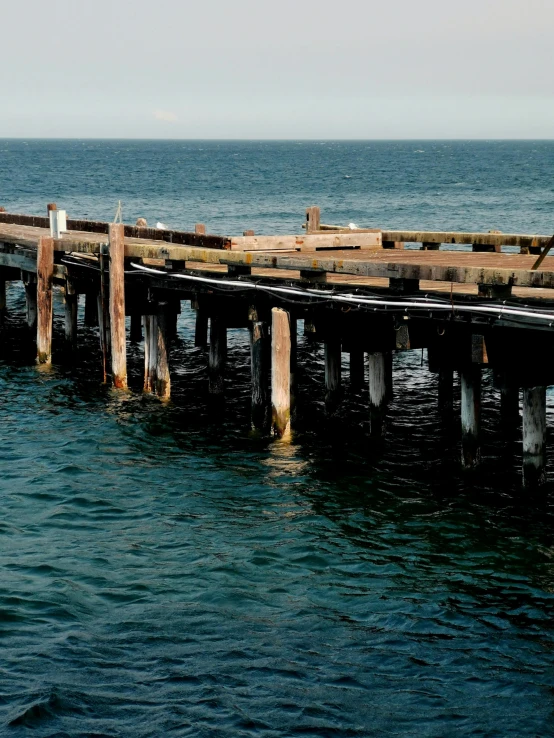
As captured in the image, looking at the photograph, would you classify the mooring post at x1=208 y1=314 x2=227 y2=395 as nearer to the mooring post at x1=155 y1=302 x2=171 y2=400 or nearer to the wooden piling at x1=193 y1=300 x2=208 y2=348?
the mooring post at x1=155 y1=302 x2=171 y2=400

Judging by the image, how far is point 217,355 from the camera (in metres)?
19.1

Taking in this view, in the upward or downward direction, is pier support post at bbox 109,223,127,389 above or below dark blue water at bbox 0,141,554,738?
above

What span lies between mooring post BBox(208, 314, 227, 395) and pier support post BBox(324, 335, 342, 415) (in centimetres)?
217

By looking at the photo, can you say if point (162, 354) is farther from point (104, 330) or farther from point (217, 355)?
point (104, 330)

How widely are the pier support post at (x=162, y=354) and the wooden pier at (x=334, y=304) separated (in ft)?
0.08

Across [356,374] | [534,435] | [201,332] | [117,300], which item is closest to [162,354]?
[117,300]

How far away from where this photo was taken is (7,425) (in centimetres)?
1805

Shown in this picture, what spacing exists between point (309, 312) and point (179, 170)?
110m

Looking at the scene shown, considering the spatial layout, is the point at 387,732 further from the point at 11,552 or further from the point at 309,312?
the point at 309,312

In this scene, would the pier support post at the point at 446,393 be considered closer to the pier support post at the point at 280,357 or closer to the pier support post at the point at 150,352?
the pier support post at the point at 280,357

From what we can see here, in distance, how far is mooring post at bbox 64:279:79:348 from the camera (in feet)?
69.3

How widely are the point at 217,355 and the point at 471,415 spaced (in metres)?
6.18

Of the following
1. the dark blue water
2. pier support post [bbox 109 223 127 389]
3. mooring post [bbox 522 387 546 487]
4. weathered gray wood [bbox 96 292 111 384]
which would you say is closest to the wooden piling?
the dark blue water

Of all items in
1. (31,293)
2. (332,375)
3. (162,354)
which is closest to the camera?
(332,375)
